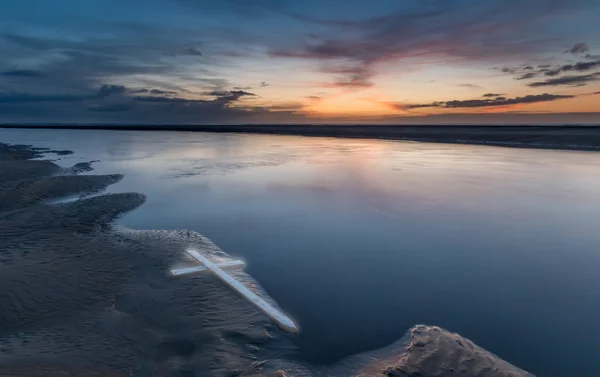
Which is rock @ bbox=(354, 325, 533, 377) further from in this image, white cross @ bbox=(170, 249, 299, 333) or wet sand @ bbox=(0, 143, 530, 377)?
white cross @ bbox=(170, 249, 299, 333)

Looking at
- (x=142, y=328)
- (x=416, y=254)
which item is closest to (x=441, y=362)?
(x=142, y=328)

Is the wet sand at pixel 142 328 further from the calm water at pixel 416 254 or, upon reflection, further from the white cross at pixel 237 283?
the calm water at pixel 416 254

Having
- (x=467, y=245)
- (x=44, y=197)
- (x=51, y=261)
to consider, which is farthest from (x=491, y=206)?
(x=44, y=197)

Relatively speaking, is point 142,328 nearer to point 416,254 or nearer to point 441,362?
point 441,362

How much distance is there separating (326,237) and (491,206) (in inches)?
270

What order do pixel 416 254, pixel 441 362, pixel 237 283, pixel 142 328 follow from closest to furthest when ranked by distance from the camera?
1. pixel 441 362
2. pixel 142 328
3. pixel 237 283
4. pixel 416 254

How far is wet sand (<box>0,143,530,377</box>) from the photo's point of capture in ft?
13.6

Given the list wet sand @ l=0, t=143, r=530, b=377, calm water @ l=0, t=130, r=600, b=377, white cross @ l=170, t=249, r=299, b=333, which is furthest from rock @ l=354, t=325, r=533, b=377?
white cross @ l=170, t=249, r=299, b=333

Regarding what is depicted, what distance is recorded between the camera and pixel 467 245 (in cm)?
852

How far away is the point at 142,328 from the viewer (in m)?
4.86

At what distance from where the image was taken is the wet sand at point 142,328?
13.6ft

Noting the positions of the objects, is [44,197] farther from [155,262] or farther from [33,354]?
[33,354]

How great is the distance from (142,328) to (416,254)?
17.5 ft

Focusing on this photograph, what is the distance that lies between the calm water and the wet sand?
1.26 ft
